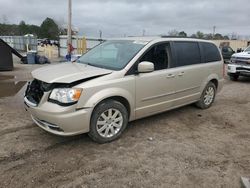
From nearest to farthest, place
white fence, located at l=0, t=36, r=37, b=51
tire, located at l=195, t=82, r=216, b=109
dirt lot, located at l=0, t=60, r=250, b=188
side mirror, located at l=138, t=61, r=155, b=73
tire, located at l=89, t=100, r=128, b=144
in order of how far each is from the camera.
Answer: dirt lot, located at l=0, t=60, r=250, b=188 → tire, located at l=89, t=100, r=128, b=144 → side mirror, located at l=138, t=61, r=155, b=73 → tire, located at l=195, t=82, r=216, b=109 → white fence, located at l=0, t=36, r=37, b=51

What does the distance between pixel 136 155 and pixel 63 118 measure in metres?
1.23

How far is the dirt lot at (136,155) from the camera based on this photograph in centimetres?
335

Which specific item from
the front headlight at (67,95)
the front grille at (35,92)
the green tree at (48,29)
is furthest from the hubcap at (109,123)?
the green tree at (48,29)

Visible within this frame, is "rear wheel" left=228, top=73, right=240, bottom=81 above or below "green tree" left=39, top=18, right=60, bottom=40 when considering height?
below

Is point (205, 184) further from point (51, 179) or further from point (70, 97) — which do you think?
point (70, 97)

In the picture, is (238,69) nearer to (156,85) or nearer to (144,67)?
(156,85)

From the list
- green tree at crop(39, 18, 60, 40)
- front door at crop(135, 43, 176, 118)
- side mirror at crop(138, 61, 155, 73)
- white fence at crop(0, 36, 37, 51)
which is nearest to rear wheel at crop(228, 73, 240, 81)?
front door at crop(135, 43, 176, 118)

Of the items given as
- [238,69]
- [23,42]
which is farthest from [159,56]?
[23,42]

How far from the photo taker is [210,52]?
6.47m

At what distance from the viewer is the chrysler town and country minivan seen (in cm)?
393

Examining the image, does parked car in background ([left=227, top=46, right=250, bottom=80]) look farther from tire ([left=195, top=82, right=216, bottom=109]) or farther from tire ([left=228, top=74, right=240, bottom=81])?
tire ([left=195, top=82, right=216, bottom=109])

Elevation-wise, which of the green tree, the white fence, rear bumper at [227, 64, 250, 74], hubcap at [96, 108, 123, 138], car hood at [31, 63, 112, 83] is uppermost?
the green tree

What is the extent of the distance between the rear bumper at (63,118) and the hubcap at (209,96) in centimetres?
360

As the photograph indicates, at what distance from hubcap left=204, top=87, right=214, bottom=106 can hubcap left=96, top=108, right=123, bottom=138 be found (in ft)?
9.64
